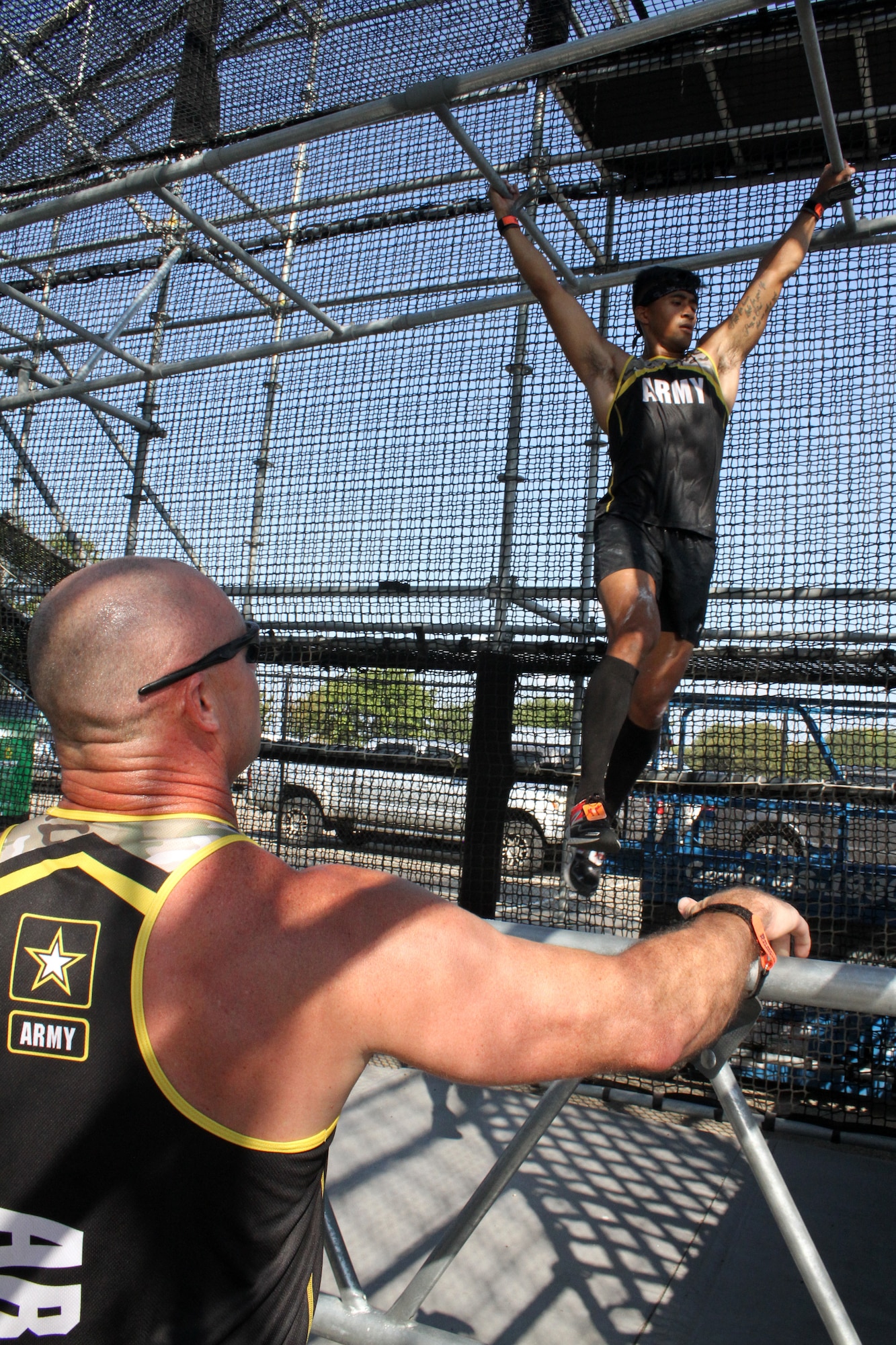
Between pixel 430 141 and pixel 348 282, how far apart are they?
96 centimetres

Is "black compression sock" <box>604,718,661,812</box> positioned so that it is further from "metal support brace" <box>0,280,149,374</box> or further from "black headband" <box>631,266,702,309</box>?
"metal support brace" <box>0,280,149,374</box>

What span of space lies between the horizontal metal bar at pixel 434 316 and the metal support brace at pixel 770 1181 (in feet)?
10.4

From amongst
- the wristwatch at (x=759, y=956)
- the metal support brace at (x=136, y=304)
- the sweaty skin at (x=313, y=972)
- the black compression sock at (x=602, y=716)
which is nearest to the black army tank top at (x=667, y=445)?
the black compression sock at (x=602, y=716)

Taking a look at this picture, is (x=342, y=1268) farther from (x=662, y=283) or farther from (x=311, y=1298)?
(x=662, y=283)

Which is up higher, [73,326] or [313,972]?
[73,326]

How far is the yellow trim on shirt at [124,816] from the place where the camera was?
1.19 metres

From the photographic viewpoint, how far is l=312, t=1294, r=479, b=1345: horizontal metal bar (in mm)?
1518

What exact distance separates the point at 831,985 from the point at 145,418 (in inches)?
231

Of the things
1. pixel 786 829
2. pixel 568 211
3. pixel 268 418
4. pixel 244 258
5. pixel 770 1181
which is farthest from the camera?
pixel 268 418

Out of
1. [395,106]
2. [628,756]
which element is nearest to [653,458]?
[628,756]

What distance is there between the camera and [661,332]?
10.1ft

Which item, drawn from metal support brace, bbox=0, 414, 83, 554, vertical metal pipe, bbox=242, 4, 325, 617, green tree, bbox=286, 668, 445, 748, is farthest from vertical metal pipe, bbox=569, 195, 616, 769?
metal support brace, bbox=0, 414, 83, 554

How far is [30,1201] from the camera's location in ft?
3.45

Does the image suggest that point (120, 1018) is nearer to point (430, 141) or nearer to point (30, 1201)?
point (30, 1201)
